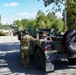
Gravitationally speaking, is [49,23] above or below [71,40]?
above

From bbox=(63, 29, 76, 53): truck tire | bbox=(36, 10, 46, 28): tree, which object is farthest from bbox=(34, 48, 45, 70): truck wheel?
bbox=(36, 10, 46, 28): tree

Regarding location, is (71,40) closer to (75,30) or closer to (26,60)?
(75,30)

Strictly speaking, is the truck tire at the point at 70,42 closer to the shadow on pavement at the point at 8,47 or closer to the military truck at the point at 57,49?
the military truck at the point at 57,49

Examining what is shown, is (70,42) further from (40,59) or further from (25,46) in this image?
(25,46)

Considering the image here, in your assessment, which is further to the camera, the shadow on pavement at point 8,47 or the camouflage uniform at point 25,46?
the shadow on pavement at point 8,47

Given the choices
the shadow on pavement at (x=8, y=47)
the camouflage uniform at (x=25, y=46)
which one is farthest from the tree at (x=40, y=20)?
the camouflage uniform at (x=25, y=46)

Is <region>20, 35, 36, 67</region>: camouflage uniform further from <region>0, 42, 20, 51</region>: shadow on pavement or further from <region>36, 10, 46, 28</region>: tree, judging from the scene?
<region>36, 10, 46, 28</region>: tree

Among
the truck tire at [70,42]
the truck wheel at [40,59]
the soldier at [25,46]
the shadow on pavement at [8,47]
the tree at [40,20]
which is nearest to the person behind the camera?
the truck tire at [70,42]

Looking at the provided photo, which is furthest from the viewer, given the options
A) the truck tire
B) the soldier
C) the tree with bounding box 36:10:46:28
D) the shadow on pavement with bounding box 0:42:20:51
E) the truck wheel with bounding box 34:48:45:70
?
the tree with bounding box 36:10:46:28

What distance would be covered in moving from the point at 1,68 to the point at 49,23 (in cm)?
6734

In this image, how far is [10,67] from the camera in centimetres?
1039

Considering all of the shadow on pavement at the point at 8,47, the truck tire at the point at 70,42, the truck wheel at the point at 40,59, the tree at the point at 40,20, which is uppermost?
the tree at the point at 40,20

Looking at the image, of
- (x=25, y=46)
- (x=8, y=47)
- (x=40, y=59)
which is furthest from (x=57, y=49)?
(x=8, y=47)

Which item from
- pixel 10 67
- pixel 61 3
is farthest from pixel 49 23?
pixel 10 67
